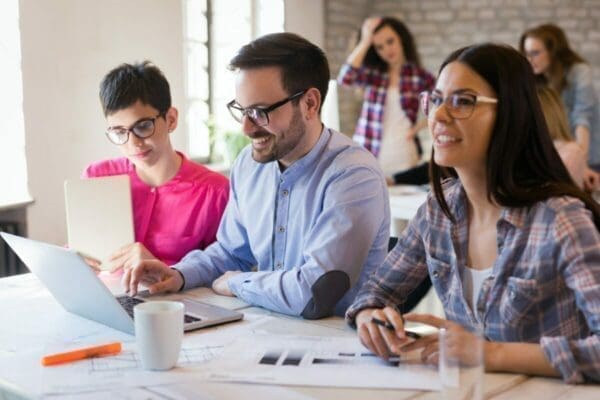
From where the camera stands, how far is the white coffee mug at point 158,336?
52.9 inches

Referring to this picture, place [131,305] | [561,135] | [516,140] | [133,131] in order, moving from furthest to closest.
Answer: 1. [561,135]
2. [133,131]
3. [131,305]
4. [516,140]

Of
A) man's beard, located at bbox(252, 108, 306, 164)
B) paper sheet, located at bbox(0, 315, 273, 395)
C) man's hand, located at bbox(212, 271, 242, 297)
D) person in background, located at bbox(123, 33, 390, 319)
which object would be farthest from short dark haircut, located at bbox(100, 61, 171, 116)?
paper sheet, located at bbox(0, 315, 273, 395)

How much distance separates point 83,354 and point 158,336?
0.60 feet

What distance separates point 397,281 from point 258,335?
33 centimetres

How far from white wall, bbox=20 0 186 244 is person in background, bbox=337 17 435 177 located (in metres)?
A: 1.35

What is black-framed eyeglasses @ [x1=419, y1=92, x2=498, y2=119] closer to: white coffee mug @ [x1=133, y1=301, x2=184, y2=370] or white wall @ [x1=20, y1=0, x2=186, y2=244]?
white coffee mug @ [x1=133, y1=301, x2=184, y2=370]

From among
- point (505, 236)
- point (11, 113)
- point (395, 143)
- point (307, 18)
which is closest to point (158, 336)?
point (505, 236)

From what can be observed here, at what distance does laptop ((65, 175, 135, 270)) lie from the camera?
2.04 m

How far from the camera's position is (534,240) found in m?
1.41

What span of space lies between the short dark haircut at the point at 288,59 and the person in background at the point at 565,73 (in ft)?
8.27

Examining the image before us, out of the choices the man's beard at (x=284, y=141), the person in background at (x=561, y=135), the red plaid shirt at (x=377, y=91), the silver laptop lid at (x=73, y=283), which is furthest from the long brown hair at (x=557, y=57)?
the silver laptop lid at (x=73, y=283)

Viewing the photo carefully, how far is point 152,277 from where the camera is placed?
1915mm

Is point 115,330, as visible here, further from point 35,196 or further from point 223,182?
point 35,196

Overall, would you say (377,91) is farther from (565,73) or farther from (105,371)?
(105,371)
